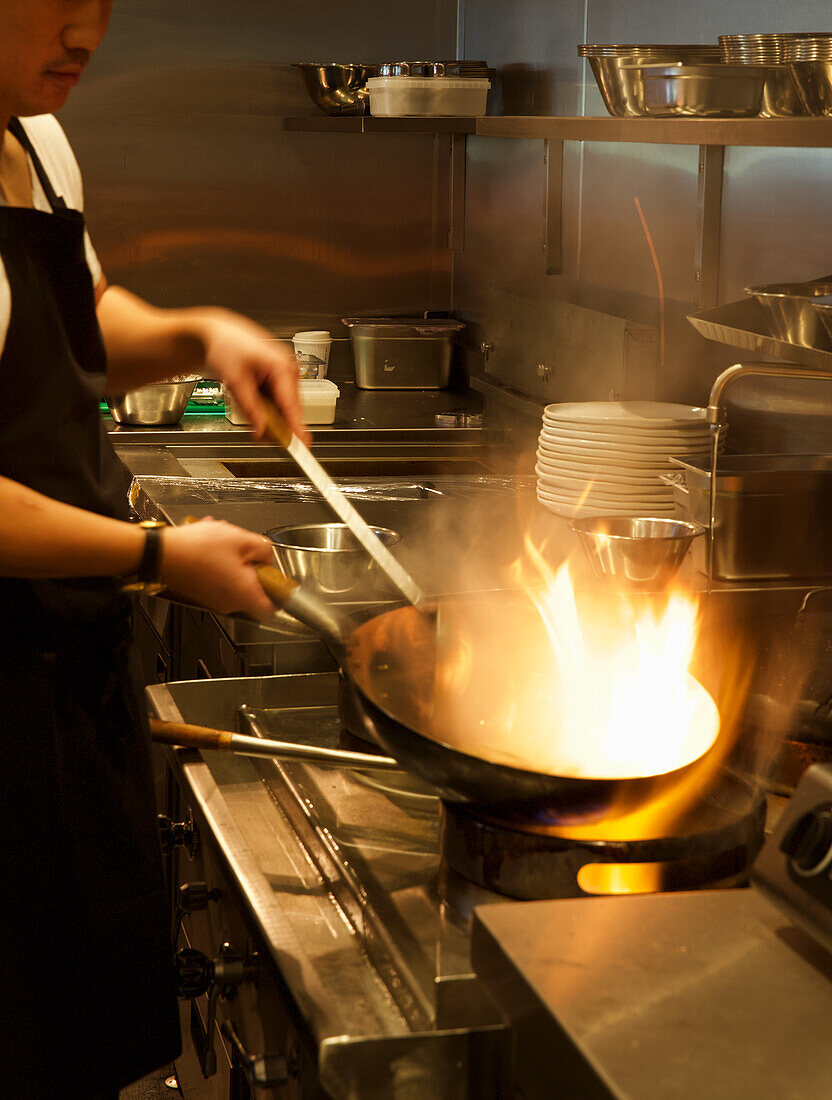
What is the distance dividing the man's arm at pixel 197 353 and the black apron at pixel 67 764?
14 cm

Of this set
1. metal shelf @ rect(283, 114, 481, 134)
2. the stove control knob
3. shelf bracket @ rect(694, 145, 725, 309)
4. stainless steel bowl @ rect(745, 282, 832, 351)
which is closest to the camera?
the stove control knob

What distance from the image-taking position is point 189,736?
1.34 meters

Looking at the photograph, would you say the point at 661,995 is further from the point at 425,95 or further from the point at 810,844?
the point at 425,95

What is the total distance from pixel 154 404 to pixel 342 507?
2062 mm

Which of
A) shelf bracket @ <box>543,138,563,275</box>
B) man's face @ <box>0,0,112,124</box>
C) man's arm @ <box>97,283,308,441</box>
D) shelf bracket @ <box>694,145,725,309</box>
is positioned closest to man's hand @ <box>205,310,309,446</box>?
man's arm @ <box>97,283,308,441</box>

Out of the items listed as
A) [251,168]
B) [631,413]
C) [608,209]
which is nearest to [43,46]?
[631,413]

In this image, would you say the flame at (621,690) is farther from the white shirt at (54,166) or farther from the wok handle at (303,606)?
the white shirt at (54,166)

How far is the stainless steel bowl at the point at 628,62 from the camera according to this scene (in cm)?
194

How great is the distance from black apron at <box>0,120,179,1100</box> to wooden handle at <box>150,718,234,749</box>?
59 millimetres

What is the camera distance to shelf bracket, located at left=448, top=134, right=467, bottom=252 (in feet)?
13.5

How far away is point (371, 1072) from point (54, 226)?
892 mm

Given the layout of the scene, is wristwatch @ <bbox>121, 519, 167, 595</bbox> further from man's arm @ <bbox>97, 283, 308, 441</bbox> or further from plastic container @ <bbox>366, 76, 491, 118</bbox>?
plastic container @ <bbox>366, 76, 491, 118</bbox>

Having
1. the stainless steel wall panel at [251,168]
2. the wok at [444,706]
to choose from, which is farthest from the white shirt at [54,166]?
the stainless steel wall panel at [251,168]

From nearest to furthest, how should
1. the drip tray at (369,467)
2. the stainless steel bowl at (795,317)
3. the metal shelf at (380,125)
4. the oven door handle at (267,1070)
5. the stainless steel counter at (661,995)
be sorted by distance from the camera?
the stainless steel counter at (661,995)
the oven door handle at (267,1070)
the stainless steel bowl at (795,317)
the drip tray at (369,467)
the metal shelf at (380,125)
